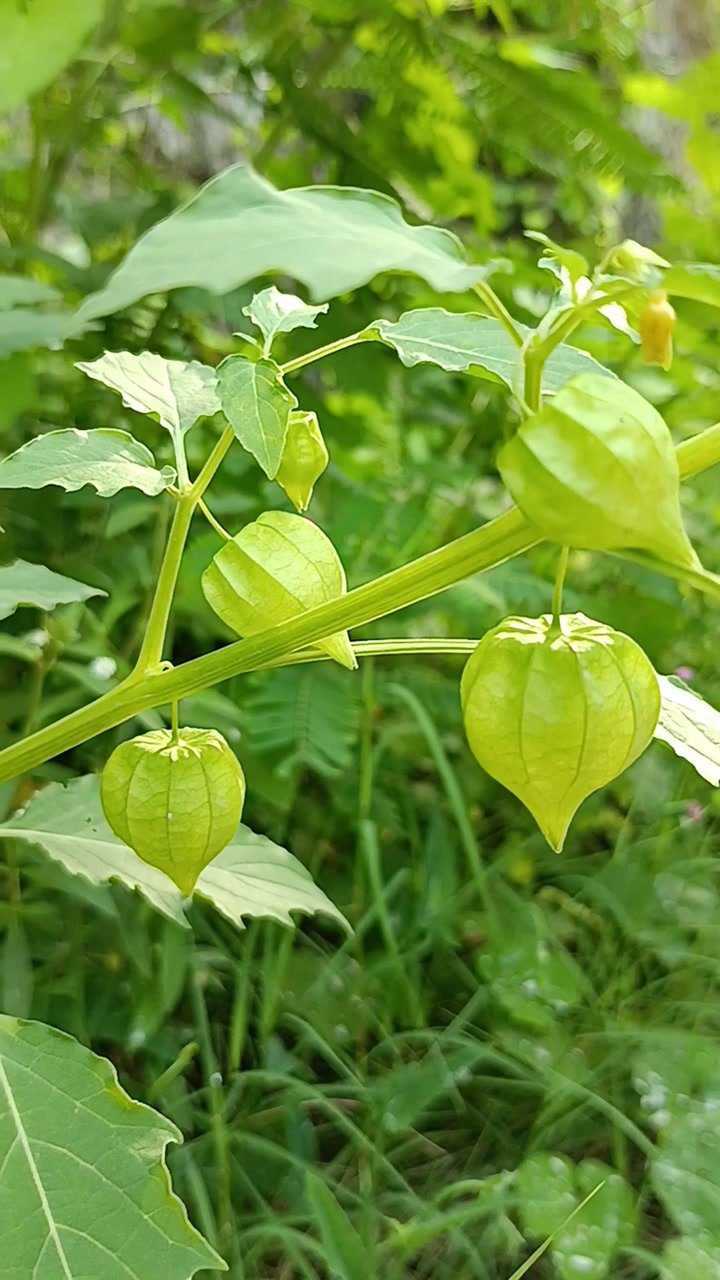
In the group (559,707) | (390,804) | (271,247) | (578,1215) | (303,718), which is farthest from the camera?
(390,804)

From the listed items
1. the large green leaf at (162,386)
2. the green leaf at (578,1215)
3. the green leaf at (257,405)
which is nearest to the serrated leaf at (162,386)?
the large green leaf at (162,386)

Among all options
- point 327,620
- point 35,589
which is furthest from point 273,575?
point 35,589

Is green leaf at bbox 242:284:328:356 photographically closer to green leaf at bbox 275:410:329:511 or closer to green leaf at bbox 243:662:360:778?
green leaf at bbox 275:410:329:511

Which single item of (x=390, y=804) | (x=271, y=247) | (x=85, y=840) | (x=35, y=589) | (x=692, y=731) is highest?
(x=271, y=247)

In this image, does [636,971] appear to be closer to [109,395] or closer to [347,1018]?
[347,1018]

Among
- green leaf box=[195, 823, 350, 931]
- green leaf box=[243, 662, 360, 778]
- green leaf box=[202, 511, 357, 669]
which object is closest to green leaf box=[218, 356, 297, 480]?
green leaf box=[202, 511, 357, 669]

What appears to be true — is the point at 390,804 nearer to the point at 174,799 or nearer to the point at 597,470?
the point at 174,799
